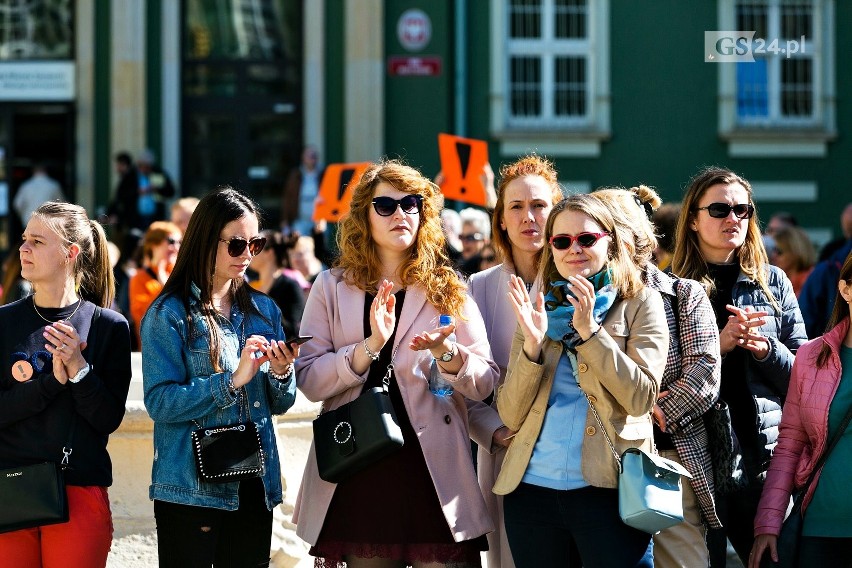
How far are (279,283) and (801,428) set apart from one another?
455cm

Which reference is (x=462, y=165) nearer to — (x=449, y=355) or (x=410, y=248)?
(x=410, y=248)

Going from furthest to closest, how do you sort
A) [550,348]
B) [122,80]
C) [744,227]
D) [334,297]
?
[122,80] < [744,227] < [334,297] < [550,348]

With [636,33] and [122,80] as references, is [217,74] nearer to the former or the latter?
[122,80]

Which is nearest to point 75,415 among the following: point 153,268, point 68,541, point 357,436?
point 68,541

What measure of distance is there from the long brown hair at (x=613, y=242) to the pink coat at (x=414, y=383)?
423 mm

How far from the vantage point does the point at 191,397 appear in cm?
461

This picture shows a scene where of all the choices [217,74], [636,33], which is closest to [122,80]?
[217,74]

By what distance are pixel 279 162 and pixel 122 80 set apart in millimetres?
2413

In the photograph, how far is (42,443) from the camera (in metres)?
4.71

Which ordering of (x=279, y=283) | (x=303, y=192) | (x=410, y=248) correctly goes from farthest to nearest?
1. (x=303, y=192)
2. (x=279, y=283)
3. (x=410, y=248)

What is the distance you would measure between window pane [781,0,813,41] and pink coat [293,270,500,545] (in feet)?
49.6

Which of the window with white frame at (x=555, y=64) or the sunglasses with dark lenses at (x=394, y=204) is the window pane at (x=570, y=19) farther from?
the sunglasses with dark lenses at (x=394, y=204)

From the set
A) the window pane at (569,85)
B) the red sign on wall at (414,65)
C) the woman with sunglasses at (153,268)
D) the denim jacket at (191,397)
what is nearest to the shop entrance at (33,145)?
the red sign on wall at (414,65)

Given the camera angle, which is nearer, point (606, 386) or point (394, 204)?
point (606, 386)
